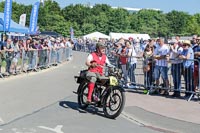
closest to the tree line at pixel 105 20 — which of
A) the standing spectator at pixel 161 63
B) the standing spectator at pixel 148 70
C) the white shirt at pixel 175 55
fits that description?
the standing spectator at pixel 148 70

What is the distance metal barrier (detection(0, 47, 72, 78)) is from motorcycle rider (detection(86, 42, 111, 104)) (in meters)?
7.89

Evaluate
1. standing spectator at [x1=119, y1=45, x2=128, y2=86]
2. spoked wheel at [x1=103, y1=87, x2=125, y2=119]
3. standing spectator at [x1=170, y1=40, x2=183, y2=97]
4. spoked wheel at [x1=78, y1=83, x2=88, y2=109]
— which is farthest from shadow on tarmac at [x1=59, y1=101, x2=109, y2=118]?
standing spectator at [x1=119, y1=45, x2=128, y2=86]

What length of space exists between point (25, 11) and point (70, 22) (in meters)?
12.4

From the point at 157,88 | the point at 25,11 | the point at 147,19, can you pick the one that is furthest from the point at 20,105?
the point at 147,19

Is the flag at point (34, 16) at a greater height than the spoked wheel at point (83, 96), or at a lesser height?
greater

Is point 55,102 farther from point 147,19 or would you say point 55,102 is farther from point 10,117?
point 147,19

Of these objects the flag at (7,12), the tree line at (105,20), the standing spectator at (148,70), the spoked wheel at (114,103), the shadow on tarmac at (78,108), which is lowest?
the shadow on tarmac at (78,108)

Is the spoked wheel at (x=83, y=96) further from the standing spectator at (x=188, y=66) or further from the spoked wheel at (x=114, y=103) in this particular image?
the standing spectator at (x=188, y=66)

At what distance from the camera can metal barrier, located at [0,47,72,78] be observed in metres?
17.8

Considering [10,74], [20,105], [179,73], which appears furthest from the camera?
[10,74]

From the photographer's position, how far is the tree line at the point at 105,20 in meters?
106

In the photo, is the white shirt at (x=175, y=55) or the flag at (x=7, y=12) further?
the flag at (x=7, y=12)

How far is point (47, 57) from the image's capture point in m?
24.5

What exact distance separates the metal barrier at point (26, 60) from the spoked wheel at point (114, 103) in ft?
27.9
